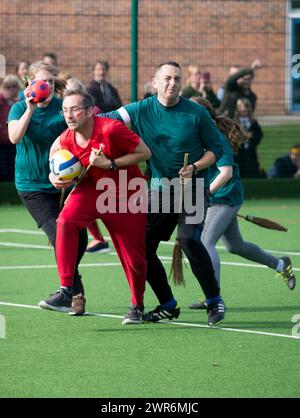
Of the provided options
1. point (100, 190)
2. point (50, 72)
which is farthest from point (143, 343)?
point (50, 72)

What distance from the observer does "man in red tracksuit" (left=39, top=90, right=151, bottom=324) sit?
9.27 meters

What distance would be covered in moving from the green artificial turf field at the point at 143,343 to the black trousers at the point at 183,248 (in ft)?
1.06

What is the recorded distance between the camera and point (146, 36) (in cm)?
2039

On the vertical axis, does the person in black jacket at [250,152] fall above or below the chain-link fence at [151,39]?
below

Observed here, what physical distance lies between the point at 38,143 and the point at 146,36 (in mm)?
10458

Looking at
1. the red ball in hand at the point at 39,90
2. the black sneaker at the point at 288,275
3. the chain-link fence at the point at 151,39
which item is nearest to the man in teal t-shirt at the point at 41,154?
the red ball in hand at the point at 39,90

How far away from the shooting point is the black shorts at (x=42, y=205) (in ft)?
33.6

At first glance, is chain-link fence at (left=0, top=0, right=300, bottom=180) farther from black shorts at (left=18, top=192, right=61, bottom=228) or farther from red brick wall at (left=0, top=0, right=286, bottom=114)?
black shorts at (left=18, top=192, right=61, bottom=228)

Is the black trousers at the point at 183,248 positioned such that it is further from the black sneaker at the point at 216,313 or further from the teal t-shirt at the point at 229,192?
the teal t-shirt at the point at 229,192

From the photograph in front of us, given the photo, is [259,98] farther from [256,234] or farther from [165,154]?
[165,154]

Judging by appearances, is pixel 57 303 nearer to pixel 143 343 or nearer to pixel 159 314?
pixel 159 314

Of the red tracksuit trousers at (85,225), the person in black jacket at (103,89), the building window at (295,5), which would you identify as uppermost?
the building window at (295,5)

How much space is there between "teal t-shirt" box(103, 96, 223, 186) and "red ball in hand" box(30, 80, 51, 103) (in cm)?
59

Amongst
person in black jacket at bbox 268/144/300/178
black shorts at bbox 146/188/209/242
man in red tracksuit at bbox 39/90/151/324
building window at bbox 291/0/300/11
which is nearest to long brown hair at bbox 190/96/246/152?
black shorts at bbox 146/188/209/242
